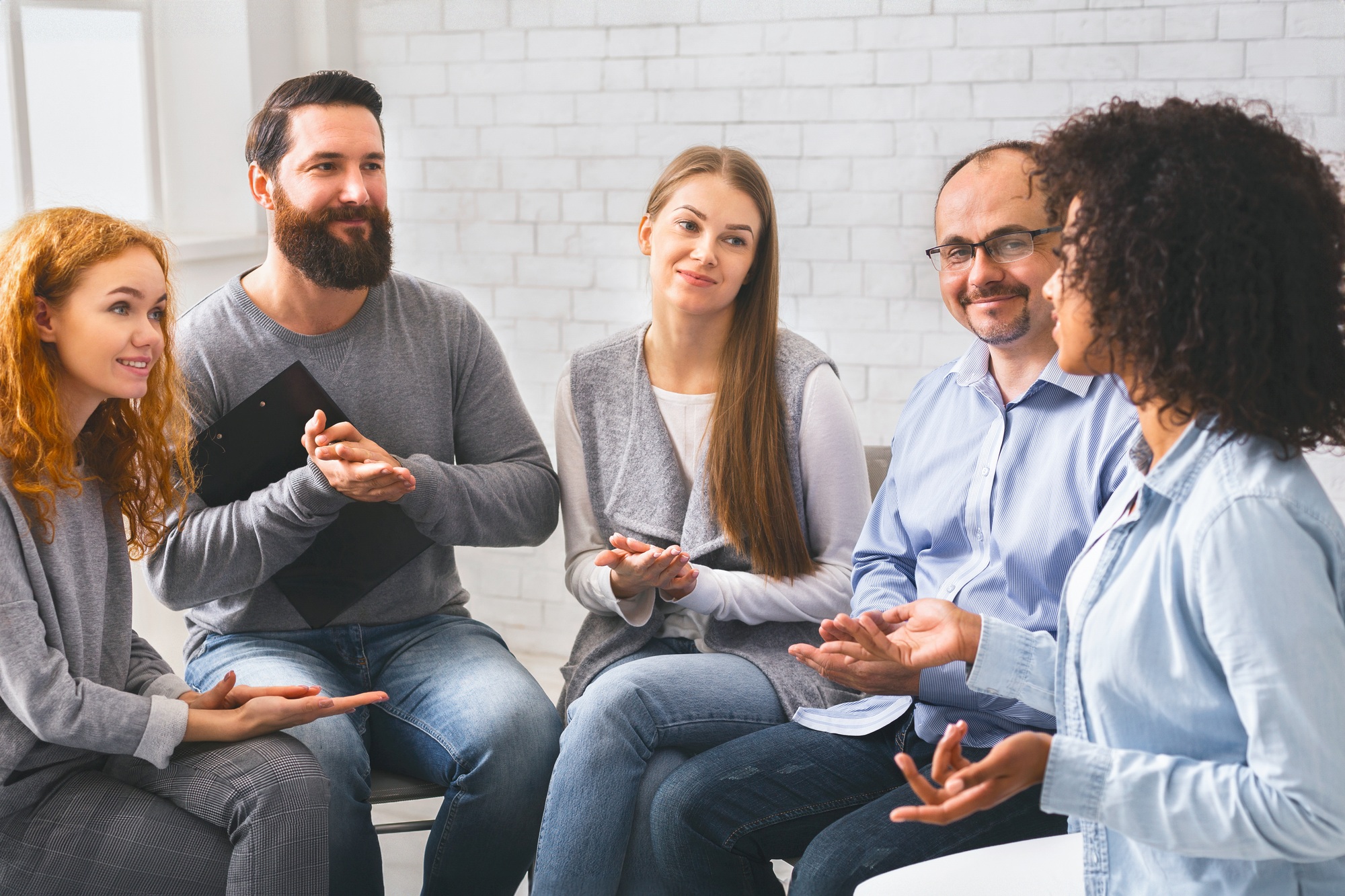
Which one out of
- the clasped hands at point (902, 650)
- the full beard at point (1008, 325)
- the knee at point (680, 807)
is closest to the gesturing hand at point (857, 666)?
the clasped hands at point (902, 650)

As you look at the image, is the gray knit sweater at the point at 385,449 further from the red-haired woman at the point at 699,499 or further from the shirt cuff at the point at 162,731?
the shirt cuff at the point at 162,731

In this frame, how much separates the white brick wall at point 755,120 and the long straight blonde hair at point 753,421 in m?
1.46

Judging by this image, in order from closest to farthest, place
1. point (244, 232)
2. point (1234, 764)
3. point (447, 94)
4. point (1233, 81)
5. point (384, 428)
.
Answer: point (1234, 764), point (384, 428), point (1233, 81), point (244, 232), point (447, 94)

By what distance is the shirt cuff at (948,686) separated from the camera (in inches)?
64.5

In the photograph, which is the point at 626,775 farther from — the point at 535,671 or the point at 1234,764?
the point at 535,671

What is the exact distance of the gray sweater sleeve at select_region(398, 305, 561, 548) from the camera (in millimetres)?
2039

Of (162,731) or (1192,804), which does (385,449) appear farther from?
(1192,804)

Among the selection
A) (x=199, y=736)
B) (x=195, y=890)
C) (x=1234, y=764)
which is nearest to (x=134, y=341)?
(x=199, y=736)

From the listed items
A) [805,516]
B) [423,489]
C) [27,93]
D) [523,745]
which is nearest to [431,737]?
[523,745]

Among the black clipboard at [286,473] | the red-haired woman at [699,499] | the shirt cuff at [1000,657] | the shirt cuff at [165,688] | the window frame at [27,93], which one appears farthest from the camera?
the window frame at [27,93]

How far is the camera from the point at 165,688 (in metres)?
1.71

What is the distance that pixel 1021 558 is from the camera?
5.33 ft

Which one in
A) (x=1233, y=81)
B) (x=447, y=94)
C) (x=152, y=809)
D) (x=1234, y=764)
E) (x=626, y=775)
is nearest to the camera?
(x=1234, y=764)

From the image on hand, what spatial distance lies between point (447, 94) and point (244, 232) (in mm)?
835
